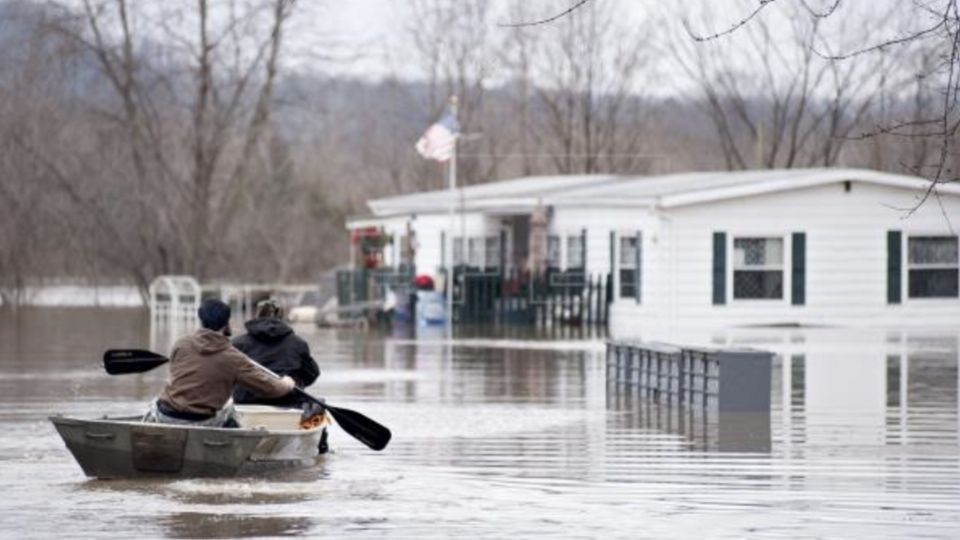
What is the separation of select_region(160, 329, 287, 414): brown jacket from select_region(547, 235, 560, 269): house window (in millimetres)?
33791

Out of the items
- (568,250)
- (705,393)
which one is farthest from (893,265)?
(705,393)

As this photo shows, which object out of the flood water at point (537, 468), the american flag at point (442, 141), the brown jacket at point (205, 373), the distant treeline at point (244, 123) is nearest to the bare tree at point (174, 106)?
the distant treeline at point (244, 123)

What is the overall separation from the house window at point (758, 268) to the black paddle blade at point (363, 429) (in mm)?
28451

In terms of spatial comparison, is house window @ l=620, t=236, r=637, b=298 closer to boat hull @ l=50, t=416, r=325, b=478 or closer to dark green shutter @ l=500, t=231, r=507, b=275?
dark green shutter @ l=500, t=231, r=507, b=275

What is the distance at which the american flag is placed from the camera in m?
48.0

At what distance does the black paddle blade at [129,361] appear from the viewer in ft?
68.3

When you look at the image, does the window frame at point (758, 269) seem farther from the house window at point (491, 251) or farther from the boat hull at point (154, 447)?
the boat hull at point (154, 447)

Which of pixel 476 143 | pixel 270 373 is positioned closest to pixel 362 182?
pixel 476 143

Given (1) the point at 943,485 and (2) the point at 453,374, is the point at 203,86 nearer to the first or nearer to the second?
(2) the point at 453,374

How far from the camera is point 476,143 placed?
80.8m

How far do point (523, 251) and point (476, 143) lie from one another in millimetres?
24643

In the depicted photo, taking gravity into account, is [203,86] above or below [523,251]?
above

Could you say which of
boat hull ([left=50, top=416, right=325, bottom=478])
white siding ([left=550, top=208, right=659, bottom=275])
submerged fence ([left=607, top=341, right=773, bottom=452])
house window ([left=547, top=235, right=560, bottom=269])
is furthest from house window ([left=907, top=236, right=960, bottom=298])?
boat hull ([left=50, top=416, right=325, bottom=478])

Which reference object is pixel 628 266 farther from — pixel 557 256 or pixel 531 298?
pixel 557 256
